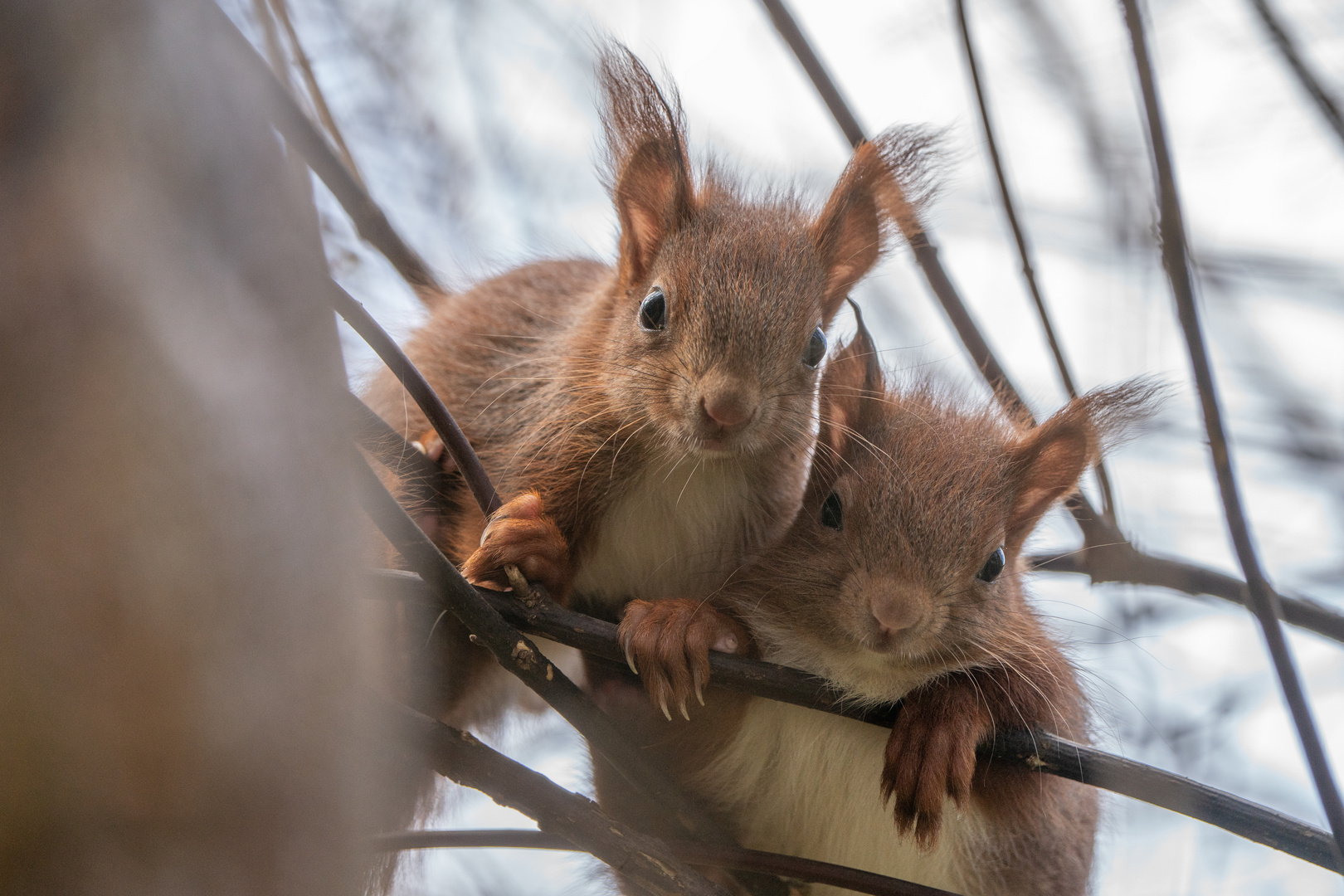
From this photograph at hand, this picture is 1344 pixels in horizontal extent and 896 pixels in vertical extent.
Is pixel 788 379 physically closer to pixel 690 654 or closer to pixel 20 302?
pixel 690 654

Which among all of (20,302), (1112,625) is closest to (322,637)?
(20,302)

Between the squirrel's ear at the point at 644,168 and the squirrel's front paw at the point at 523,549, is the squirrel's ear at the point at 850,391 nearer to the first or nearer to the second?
the squirrel's ear at the point at 644,168

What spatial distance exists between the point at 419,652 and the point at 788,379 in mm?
991

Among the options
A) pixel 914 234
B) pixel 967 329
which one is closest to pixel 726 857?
pixel 967 329


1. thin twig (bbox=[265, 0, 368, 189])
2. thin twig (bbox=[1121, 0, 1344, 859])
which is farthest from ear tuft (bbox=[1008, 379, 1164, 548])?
thin twig (bbox=[265, 0, 368, 189])

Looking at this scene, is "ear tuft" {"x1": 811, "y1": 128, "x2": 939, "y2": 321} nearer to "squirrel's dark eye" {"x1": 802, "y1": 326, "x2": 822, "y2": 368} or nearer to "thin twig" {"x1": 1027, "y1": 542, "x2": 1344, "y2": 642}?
"squirrel's dark eye" {"x1": 802, "y1": 326, "x2": 822, "y2": 368}

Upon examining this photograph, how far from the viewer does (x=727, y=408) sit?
1982mm

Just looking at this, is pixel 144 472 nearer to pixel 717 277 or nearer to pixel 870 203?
pixel 717 277

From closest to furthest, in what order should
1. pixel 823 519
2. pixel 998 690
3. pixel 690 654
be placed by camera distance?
pixel 690 654
pixel 998 690
pixel 823 519

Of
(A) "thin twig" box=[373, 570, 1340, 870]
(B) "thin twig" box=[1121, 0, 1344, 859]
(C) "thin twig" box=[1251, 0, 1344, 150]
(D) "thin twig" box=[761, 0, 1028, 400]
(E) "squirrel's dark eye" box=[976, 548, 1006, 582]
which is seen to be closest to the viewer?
(A) "thin twig" box=[373, 570, 1340, 870]

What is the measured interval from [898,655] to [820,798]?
52 cm

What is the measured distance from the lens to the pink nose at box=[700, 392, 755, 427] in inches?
78.1

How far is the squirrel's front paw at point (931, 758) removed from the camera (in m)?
1.76

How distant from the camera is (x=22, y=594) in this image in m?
0.91
